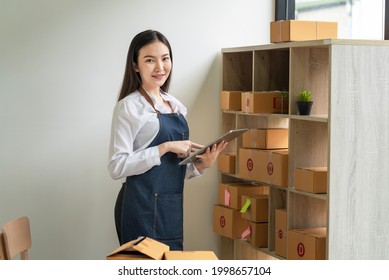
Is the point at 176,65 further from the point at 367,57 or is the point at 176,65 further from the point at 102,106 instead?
the point at 367,57

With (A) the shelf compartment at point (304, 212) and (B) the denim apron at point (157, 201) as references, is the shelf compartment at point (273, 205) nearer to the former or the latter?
(A) the shelf compartment at point (304, 212)

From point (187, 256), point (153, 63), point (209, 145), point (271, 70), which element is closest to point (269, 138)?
point (271, 70)

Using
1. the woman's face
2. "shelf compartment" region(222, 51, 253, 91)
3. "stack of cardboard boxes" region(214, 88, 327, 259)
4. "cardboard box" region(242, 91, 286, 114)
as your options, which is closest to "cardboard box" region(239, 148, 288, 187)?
"stack of cardboard boxes" region(214, 88, 327, 259)

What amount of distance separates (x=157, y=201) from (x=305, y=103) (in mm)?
899

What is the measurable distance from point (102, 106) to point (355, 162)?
5.45 feet

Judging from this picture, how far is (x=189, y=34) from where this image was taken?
4.81 metres

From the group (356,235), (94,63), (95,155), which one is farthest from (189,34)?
(356,235)

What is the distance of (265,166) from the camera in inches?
167

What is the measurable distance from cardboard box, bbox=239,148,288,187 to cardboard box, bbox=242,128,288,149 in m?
0.05

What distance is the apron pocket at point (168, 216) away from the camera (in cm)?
377

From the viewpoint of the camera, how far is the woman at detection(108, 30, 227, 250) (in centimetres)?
367

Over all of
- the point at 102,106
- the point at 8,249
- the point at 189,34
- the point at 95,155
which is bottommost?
the point at 8,249

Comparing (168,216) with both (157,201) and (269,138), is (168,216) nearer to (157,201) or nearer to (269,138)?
(157,201)
